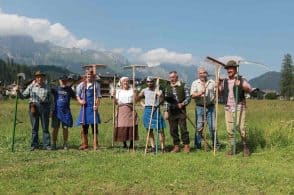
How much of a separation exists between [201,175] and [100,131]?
33.2 ft

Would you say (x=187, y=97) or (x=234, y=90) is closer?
(x=234, y=90)

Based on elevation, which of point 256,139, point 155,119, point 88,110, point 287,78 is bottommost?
point 256,139

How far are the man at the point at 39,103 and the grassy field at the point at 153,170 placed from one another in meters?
0.61

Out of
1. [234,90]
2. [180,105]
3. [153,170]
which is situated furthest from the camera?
[180,105]

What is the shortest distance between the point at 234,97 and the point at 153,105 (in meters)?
2.21

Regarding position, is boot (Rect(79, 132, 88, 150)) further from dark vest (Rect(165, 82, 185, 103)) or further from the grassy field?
dark vest (Rect(165, 82, 185, 103))

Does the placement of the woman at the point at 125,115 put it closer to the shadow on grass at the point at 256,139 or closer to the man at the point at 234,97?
the man at the point at 234,97

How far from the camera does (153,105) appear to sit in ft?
45.8

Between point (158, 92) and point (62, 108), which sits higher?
point (158, 92)

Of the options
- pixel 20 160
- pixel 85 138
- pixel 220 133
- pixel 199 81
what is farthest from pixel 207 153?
pixel 220 133

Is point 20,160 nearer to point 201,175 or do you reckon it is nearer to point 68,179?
point 68,179

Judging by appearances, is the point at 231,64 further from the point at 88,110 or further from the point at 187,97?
the point at 88,110


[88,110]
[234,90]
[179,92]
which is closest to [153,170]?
[179,92]

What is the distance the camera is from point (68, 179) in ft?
33.1
